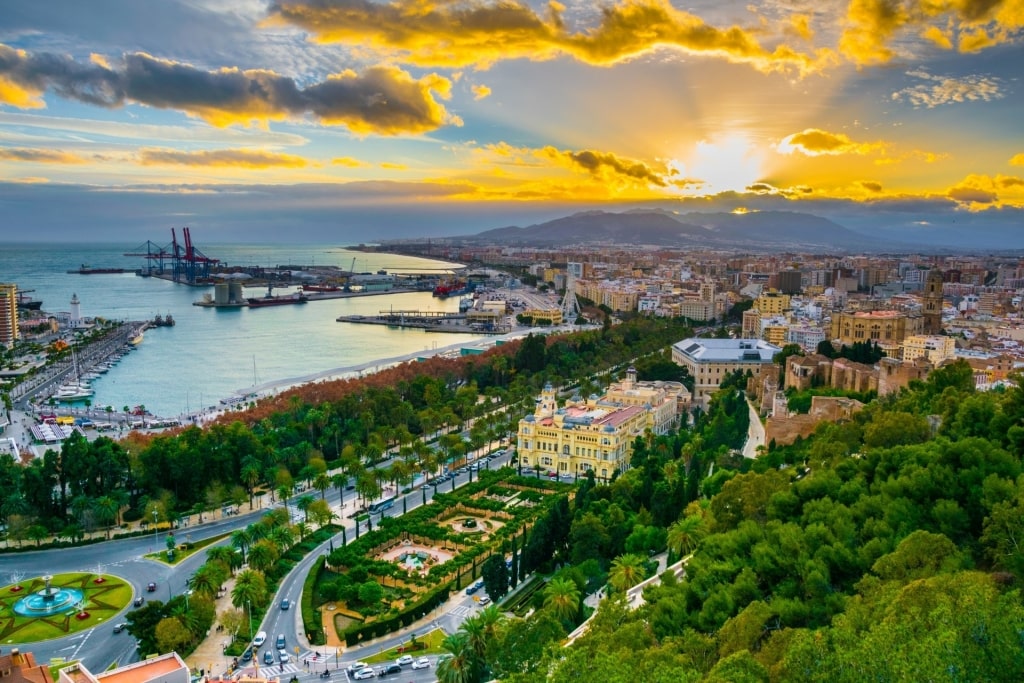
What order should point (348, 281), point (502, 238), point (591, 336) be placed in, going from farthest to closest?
1. point (502, 238)
2. point (348, 281)
3. point (591, 336)

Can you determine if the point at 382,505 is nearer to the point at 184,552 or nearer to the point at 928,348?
the point at 184,552

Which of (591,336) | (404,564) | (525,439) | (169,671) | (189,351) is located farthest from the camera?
(189,351)

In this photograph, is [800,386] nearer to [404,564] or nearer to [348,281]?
[404,564]

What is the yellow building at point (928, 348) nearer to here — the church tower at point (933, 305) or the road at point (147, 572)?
the church tower at point (933, 305)

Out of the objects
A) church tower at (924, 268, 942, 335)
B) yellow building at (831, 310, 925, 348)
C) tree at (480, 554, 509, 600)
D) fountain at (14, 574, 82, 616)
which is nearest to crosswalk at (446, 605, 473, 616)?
tree at (480, 554, 509, 600)

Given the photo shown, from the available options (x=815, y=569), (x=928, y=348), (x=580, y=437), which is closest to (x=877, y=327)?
(x=928, y=348)

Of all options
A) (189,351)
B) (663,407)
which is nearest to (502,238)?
(189,351)

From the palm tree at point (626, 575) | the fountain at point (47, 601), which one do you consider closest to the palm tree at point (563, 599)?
the palm tree at point (626, 575)
